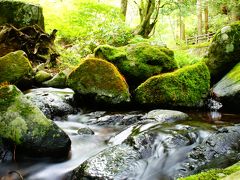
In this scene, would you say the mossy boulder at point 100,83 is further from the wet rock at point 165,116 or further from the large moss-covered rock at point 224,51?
the large moss-covered rock at point 224,51

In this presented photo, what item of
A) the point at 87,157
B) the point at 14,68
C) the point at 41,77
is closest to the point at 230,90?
the point at 87,157

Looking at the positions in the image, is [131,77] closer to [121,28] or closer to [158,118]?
[158,118]

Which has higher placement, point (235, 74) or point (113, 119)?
point (235, 74)

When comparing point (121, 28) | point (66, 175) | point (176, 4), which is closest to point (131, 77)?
point (66, 175)

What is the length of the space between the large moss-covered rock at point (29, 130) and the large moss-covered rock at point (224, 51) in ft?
18.2

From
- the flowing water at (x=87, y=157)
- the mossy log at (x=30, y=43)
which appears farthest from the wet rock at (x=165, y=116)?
the mossy log at (x=30, y=43)

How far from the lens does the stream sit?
4137 mm

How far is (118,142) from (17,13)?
7675mm

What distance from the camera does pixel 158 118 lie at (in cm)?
591

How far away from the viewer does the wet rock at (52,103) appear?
6539mm

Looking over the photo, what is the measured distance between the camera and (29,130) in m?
4.36

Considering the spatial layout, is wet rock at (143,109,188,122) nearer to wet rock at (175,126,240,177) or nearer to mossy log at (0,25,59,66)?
wet rock at (175,126,240,177)

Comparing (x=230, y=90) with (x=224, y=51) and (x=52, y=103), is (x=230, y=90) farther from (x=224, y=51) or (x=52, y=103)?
(x=52, y=103)

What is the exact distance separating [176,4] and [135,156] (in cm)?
1334
